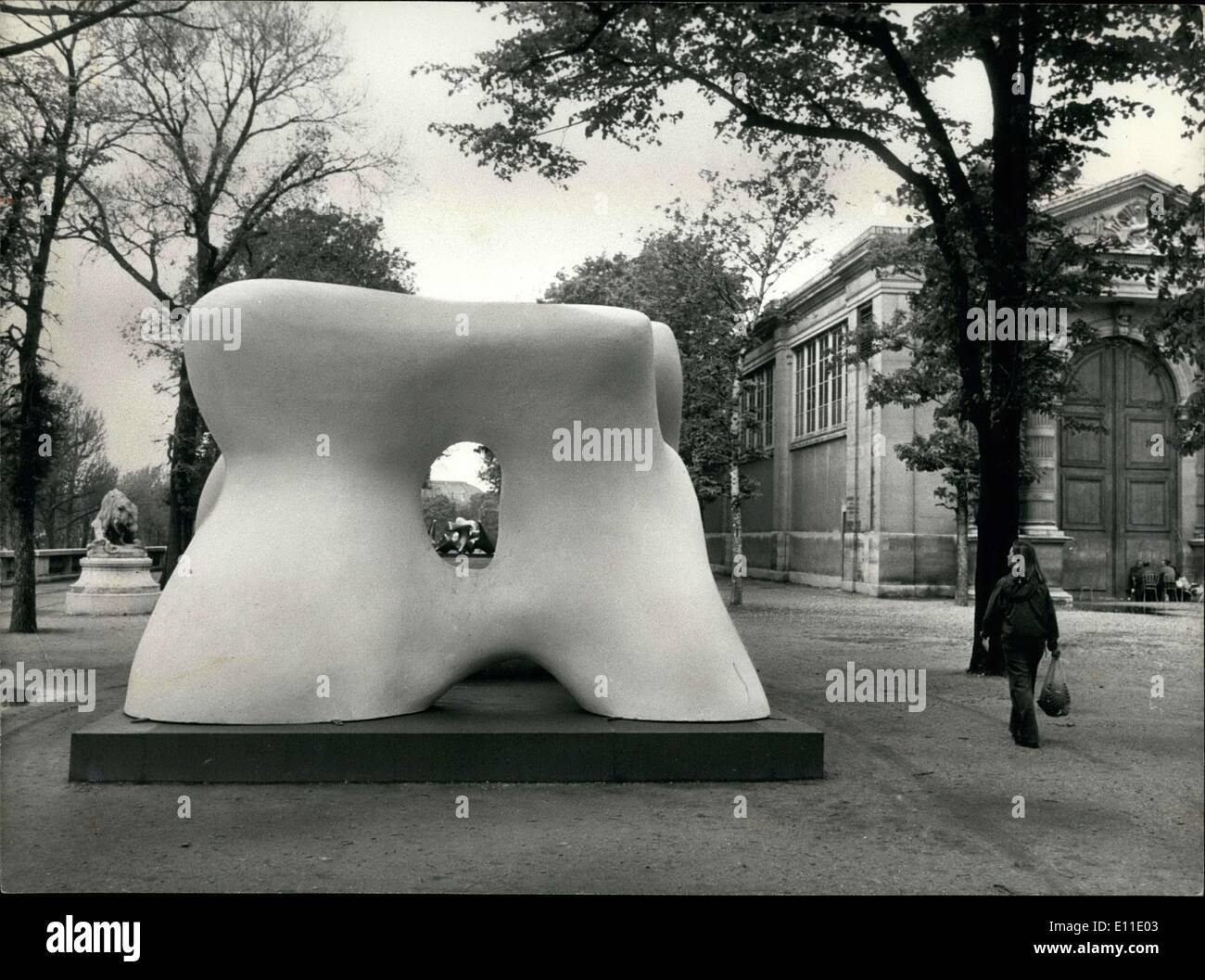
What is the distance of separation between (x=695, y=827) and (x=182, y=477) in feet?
34.3

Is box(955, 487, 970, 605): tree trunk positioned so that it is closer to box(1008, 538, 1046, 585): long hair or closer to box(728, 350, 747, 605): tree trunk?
box(728, 350, 747, 605): tree trunk

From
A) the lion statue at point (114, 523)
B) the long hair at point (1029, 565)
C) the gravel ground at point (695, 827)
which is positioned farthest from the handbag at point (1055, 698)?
the lion statue at point (114, 523)

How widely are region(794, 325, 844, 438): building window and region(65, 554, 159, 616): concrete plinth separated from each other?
62.4 feet

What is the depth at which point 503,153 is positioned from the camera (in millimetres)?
12539

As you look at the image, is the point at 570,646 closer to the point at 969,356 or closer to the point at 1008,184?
the point at 969,356

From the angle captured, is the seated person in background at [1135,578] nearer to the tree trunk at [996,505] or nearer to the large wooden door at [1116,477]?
the large wooden door at [1116,477]

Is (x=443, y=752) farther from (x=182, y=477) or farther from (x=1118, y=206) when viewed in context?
(x=1118, y=206)

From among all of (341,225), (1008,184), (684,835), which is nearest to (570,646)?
(684,835)

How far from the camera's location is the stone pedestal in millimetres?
19891

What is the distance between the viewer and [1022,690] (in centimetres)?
1033

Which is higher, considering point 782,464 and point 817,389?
point 817,389

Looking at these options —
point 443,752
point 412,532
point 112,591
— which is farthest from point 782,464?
point 443,752

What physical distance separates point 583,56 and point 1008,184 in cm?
577

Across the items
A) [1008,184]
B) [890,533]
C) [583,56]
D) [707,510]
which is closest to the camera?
[583,56]
